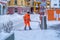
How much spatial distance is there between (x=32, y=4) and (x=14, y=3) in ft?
22.7

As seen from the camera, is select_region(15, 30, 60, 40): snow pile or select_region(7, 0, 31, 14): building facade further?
select_region(7, 0, 31, 14): building facade

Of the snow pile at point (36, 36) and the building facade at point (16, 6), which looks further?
the building facade at point (16, 6)

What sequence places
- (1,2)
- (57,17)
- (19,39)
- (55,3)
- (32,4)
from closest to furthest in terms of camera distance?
(19,39) → (57,17) → (1,2) → (55,3) → (32,4)

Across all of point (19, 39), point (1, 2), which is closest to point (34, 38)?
point (19, 39)

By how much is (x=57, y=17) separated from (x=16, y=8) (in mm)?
40660

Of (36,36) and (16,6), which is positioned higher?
(16,6)

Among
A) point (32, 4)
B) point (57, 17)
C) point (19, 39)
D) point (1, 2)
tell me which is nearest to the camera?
point (19, 39)

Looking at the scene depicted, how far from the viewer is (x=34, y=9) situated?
75812 millimetres

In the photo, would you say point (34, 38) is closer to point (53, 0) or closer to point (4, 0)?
point (4, 0)

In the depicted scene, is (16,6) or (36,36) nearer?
(36,36)

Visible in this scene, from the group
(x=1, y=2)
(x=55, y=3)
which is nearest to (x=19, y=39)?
(x=1, y=2)

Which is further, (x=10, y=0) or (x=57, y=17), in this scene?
(x=10, y=0)

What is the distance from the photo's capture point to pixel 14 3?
7338cm

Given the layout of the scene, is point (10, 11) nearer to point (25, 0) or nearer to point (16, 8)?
point (16, 8)
